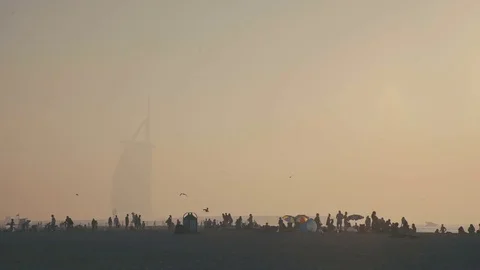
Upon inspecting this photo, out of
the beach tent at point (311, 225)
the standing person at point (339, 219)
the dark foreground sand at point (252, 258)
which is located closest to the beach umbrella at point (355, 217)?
the standing person at point (339, 219)

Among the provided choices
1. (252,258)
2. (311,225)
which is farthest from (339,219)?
(252,258)

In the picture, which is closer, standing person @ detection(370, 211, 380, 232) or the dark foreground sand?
the dark foreground sand

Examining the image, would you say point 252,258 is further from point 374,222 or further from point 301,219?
point 301,219

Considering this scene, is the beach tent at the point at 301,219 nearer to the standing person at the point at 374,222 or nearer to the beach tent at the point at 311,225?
the beach tent at the point at 311,225

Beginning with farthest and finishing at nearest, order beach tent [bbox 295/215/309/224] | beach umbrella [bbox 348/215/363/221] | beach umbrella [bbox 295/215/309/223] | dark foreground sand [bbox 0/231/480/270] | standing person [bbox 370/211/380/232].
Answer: beach umbrella [bbox 348/215/363/221] → beach umbrella [bbox 295/215/309/223] → beach tent [bbox 295/215/309/224] → standing person [bbox 370/211/380/232] → dark foreground sand [bbox 0/231/480/270]

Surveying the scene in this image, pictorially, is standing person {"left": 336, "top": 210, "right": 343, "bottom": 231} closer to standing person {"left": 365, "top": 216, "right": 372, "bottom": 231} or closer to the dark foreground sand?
standing person {"left": 365, "top": 216, "right": 372, "bottom": 231}

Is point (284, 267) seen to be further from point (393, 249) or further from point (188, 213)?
point (188, 213)

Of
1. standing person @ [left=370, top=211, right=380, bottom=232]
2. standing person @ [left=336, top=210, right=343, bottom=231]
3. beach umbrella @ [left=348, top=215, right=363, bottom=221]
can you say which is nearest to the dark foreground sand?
standing person @ [left=370, top=211, right=380, bottom=232]

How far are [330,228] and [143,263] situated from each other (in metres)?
45.3

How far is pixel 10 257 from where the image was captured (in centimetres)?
3559

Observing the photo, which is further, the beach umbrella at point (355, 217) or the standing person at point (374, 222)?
the beach umbrella at point (355, 217)

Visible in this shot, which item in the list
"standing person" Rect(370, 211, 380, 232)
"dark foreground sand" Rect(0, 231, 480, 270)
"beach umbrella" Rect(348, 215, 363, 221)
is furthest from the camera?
"beach umbrella" Rect(348, 215, 363, 221)

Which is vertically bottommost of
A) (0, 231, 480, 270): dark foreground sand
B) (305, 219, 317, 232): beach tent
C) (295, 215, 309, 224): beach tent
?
(0, 231, 480, 270): dark foreground sand

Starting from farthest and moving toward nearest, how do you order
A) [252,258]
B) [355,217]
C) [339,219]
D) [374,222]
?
[355,217] → [339,219] → [374,222] → [252,258]
